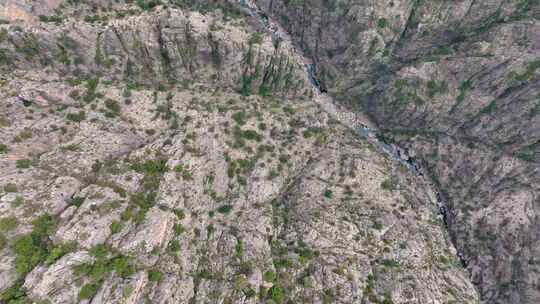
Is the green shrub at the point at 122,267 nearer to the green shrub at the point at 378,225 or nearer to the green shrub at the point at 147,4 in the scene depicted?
the green shrub at the point at 378,225

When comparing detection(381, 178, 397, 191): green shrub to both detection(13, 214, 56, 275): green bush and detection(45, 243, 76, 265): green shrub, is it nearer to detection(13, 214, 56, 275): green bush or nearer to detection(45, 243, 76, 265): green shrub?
detection(45, 243, 76, 265): green shrub

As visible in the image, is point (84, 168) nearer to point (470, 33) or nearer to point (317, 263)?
point (317, 263)

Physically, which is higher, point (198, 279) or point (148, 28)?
point (148, 28)

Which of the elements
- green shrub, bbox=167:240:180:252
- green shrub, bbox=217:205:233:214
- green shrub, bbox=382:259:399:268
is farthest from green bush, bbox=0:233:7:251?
green shrub, bbox=382:259:399:268

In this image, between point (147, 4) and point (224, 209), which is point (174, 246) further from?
point (147, 4)

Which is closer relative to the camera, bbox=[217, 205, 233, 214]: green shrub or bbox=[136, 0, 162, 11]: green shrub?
bbox=[217, 205, 233, 214]: green shrub

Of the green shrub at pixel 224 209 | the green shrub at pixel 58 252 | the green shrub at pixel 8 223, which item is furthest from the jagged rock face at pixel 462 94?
the green shrub at pixel 8 223

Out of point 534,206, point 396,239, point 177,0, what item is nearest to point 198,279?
point 396,239
